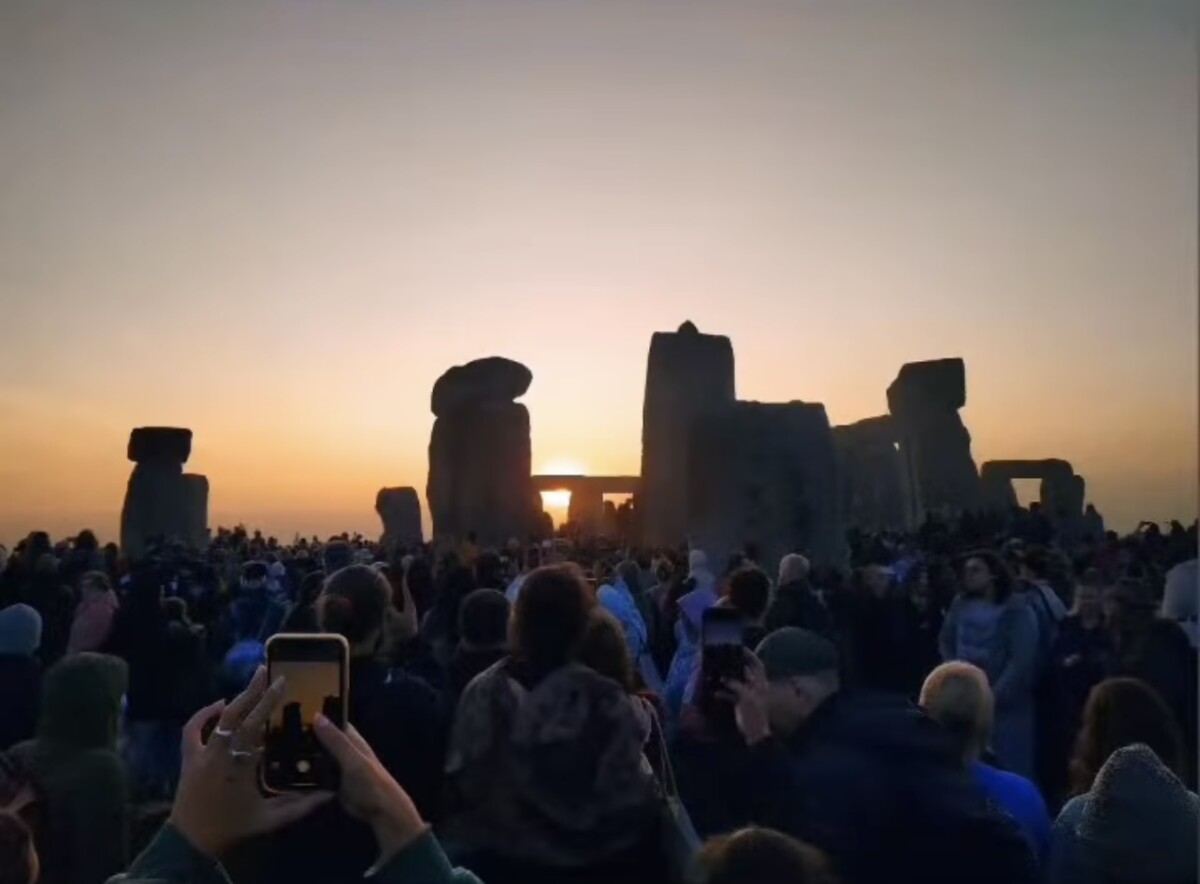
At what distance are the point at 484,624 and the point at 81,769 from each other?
1.27m

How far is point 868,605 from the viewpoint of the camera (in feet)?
23.8

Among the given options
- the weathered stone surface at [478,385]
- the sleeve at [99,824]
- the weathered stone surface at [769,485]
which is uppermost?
the weathered stone surface at [478,385]

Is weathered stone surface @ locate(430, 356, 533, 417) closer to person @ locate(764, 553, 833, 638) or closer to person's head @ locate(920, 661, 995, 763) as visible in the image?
person @ locate(764, 553, 833, 638)

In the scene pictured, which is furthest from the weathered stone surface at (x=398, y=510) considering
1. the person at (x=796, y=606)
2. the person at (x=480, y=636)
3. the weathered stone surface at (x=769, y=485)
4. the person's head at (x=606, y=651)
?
the person's head at (x=606, y=651)

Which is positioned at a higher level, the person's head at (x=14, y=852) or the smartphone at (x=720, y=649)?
the smartphone at (x=720, y=649)

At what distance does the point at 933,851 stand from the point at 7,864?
1724 millimetres

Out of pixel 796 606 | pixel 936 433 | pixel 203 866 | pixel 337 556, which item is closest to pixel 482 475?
pixel 936 433

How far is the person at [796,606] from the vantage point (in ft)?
22.5

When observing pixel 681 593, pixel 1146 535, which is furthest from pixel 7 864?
pixel 1146 535

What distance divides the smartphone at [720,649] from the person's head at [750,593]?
5.39 ft

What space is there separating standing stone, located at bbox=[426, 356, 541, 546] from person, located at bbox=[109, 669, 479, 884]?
79.2 feet

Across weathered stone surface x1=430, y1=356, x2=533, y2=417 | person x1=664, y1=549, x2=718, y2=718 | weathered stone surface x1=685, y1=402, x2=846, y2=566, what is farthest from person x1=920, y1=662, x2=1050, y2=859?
weathered stone surface x1=430, y1=356, x2=533, y2=417

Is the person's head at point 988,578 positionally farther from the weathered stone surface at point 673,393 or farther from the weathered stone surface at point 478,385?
the weathered stone surface at point 478,385

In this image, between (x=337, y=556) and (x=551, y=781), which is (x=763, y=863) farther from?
(x=337, y=556)
